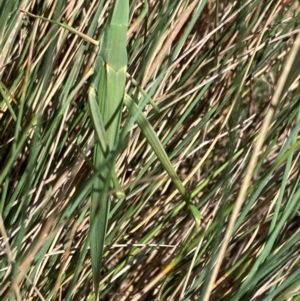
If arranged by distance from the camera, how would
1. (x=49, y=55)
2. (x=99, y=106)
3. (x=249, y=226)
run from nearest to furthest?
(x=49, y=55) → (x=99, y=106) → (x=249, y=226)

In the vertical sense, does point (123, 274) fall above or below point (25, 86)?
below

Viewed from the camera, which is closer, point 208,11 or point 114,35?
point 114,35

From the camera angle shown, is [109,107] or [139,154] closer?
[109,107]

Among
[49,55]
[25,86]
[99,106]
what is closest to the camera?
[49,55]

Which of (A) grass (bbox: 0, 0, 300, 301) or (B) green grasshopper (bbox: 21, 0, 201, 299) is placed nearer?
(B) green grasshopper (bbox: 21, 0, 201, 299)

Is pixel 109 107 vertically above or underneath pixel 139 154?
above

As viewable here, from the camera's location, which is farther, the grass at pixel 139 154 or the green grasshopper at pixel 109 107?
the grass at pixel 139 154

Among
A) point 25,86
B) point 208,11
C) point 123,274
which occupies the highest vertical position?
point 208,11

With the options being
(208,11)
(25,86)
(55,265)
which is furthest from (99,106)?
(208,11)

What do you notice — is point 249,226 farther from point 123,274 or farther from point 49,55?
point 49,55

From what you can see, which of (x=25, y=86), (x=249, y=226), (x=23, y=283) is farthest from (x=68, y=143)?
(x=249, y=226)
